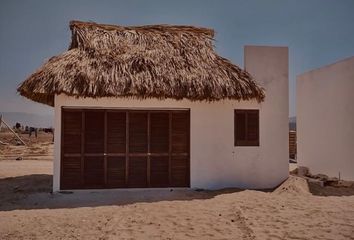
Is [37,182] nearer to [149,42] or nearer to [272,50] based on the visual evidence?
[149,42]

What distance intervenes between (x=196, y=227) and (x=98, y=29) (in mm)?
6167

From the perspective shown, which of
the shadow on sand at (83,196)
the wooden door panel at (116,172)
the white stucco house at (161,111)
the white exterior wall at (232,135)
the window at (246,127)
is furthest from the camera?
the window at (246,127)

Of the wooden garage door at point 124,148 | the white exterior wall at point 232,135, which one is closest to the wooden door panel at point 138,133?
the wooden garage door at point 124,148

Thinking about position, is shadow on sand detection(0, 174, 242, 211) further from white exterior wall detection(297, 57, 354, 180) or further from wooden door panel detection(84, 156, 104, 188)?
white exterior wall detection(297, 57, 354, 180)

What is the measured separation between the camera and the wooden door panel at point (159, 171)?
8984 millimetres

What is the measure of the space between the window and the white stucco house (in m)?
0.02

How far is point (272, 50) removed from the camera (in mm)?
9734

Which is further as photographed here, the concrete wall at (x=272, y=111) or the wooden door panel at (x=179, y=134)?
the concrete wall at (x=272, y=111)

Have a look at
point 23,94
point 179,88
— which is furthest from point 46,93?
point 179,88

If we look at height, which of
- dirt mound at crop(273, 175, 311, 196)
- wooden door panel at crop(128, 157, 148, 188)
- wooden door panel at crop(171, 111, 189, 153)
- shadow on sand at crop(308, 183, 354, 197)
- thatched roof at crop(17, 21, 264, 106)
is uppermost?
thatched roof at crop(17, 21, 264, 106)

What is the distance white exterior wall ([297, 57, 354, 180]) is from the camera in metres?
10.9

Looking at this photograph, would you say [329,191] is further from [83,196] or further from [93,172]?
[83,196]

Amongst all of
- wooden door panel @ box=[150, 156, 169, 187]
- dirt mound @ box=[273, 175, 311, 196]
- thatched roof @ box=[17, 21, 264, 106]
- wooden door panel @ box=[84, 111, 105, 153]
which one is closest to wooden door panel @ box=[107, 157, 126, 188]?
wooden door panel @ box=[84, 111, 105, 153]

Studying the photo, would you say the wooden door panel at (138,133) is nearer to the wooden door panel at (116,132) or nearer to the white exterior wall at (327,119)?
the wooden door panel at (116,132)
